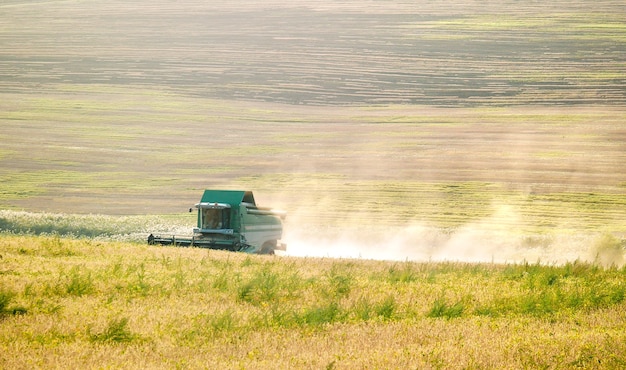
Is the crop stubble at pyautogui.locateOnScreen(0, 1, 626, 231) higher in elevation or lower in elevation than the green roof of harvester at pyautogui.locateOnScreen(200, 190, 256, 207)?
higher

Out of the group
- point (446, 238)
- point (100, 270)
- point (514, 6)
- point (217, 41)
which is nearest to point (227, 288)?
point (100, 270)

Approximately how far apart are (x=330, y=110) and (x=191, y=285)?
2291 inches

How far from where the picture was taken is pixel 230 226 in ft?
116

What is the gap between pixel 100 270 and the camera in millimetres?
20578

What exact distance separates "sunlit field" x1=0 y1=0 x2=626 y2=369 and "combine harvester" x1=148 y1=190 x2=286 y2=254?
9.51 feet

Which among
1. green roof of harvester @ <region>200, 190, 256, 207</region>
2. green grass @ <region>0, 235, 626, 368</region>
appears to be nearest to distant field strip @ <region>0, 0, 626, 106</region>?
green roof of harvester @ <region>200, 190, 256, 207</region>

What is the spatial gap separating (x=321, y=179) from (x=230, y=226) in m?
25.1

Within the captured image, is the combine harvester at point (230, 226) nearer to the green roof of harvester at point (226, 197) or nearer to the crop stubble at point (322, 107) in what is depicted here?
the green roof of harvester at point (226, 197)

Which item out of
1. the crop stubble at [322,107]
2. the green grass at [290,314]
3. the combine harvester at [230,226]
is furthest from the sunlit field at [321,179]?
the combine harvester at [230,226]

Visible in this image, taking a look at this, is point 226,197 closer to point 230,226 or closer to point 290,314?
point 230,226

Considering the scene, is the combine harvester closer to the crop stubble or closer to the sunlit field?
the sunlit field

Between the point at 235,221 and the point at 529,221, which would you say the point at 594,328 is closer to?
the point at 235,221

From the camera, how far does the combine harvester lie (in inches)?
1337

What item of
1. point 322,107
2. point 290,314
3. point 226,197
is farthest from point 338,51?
point 290,314
